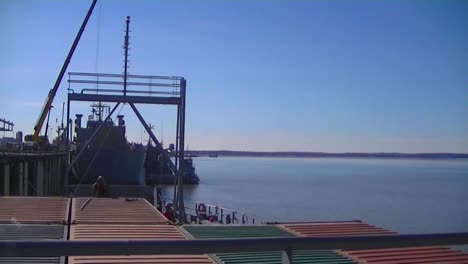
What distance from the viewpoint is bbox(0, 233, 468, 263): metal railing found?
3.26 meters

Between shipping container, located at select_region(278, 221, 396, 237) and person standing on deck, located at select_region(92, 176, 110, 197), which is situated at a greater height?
shipping container, located at select_region(278, 221, 396, 237)

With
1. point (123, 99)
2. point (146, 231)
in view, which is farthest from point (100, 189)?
point (146, 231)

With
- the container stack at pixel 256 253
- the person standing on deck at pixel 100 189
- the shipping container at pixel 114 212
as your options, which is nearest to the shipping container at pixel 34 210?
the shipping container at pixel 114 212

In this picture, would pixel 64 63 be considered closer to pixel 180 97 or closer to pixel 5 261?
pixel 180 97

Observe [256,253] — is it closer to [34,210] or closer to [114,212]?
[114,212]

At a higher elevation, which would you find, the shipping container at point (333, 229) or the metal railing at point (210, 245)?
the metal railing at point (210, 245)

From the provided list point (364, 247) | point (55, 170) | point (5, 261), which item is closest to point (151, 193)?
point (55, 170)

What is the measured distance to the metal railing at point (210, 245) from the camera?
326 centimetres

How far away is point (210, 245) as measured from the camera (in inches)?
142

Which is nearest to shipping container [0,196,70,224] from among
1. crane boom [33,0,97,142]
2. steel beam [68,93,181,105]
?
steel beam [68,93,181,105]

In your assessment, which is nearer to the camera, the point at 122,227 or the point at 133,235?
the point at 133,235

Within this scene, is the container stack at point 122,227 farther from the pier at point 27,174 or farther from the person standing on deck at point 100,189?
the pier at point 27,174

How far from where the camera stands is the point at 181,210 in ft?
68.5

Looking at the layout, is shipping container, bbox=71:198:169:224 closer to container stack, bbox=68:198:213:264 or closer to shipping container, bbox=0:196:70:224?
container stack, bbox=68:198:213:264
